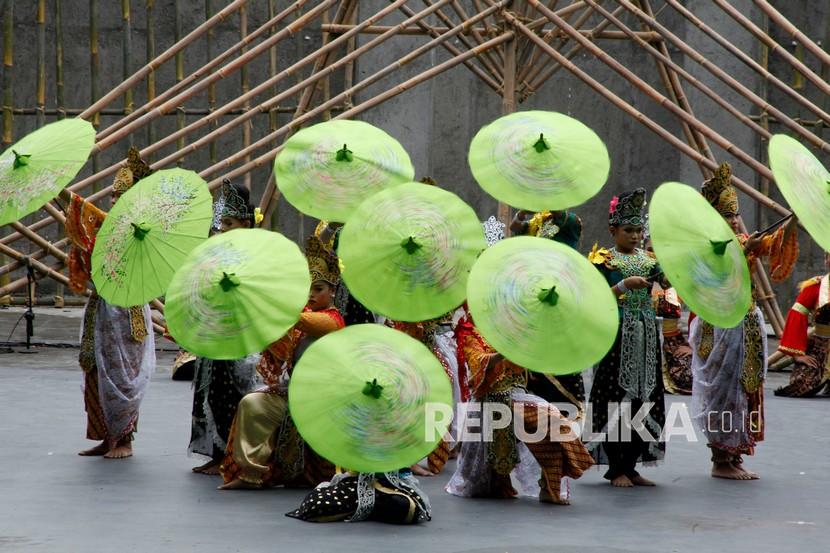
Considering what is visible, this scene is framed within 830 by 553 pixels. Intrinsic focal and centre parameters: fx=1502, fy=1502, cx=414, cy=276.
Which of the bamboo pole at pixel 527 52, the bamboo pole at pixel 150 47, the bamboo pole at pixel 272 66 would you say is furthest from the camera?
the bamboo pole at pixel 272 66

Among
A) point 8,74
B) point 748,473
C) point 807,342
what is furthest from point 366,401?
point 8,74

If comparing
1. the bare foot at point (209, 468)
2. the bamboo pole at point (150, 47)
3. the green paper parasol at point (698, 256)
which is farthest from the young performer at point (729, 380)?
the bamboo pole at point (150, 47)

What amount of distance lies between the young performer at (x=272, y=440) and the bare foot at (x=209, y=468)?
283 millimetres

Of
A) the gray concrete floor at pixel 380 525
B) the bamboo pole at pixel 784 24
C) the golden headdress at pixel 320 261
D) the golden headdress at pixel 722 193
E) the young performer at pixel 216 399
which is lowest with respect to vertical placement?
the gray concrete floor at pixel 380 525

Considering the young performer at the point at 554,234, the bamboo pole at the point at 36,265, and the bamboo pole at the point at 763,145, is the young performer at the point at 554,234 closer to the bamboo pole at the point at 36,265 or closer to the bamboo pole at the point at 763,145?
the bamboo pole at the point at 36,265

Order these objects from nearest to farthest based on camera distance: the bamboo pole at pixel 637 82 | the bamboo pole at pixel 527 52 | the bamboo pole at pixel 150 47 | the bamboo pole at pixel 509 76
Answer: the bamboo pole at pixel 637 82 < the bamboo pole at pixel 509 76 < the bamboo pole at pixel 527 52 < the bamboo pole at pixel 150 47

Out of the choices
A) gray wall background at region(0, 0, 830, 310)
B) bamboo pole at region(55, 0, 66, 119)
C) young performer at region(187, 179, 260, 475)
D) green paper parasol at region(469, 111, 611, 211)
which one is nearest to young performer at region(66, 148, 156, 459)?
young performer at region(187, 179, 260, 475)

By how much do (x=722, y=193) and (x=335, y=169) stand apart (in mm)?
2023

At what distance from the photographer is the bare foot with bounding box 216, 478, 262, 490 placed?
634 centimetres

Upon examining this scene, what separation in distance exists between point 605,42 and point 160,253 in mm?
9539

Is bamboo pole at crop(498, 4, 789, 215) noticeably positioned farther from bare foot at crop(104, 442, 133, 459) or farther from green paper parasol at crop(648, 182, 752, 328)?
bare foot at crop(104, 442, 133, 459)

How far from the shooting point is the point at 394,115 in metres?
12.8

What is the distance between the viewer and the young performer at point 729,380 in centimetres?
682

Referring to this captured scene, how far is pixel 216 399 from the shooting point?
6727 millimetres
